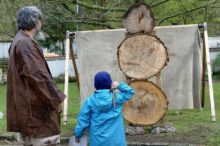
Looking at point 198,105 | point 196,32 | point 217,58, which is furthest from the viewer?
point 217,58

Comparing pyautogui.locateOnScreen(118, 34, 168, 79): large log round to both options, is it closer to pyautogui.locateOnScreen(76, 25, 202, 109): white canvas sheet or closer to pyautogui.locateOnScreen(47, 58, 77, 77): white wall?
pyautogui.locateOnScreen(76, 25, 202, 109): white canvas sheet

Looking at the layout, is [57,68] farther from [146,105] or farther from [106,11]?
[146,105]

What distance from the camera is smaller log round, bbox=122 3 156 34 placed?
7.57 m

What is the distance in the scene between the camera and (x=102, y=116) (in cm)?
518

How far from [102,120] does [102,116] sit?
0.04 metres

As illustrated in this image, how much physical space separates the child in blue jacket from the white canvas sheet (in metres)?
3.53

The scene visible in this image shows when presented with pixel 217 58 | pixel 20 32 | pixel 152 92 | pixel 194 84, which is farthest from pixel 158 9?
pixel 217 58

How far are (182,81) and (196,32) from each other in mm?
933

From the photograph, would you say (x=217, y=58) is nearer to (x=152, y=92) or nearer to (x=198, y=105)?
(x=198, y=105)

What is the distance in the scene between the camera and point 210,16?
42.1 feet

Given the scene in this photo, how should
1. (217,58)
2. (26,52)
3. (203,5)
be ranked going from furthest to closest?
(217,58) → (203,5) → (26,52)

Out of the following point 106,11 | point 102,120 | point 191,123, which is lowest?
point 191,123

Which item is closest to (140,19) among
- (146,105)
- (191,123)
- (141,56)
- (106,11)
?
(141,56)

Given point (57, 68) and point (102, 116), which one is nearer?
point (102, 116)
